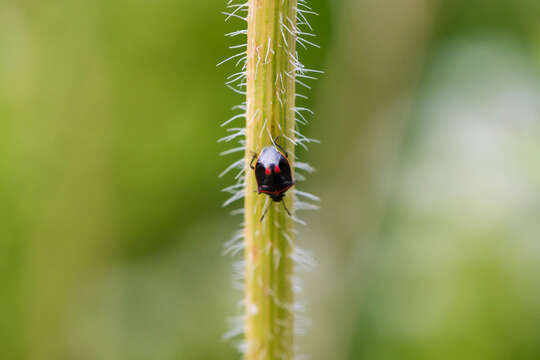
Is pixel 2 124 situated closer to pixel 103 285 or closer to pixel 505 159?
pixel 103 285

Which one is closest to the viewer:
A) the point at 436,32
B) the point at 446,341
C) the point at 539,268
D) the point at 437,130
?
the point at 539,268

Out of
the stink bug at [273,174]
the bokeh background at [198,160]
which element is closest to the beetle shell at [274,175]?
the stink bug at [273,174]

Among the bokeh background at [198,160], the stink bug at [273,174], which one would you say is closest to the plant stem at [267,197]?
the stink bug at [273,174]

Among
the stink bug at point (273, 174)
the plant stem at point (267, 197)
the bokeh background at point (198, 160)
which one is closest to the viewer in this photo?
the plant stem at point (267, 197)

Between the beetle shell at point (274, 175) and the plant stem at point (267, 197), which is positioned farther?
the beetle shell at point (274, 175)

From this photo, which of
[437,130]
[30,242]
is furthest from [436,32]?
[30,242]

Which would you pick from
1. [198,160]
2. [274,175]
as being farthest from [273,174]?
[198,160]

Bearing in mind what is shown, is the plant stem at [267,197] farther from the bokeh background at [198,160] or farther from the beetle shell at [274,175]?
the bokeh background at [198,160]

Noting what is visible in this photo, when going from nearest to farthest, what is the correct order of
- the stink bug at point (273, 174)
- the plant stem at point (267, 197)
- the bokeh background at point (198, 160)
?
the plant stem at point (267, 197), the stink bug at point (273, 174), the bokeh background at point (198, 160)
